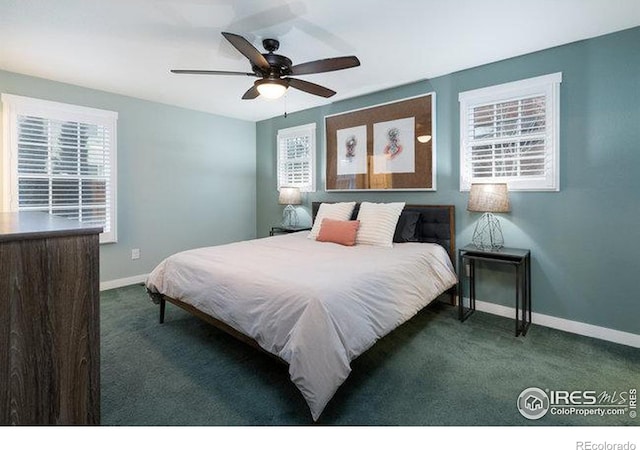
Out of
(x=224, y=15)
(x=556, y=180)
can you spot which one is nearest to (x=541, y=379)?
(x=556, y=180)

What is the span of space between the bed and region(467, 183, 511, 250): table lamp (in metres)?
0.42

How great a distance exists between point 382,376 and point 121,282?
3.65m

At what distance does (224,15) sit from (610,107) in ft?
10.2

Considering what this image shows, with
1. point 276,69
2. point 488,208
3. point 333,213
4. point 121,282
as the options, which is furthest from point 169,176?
point 488,208

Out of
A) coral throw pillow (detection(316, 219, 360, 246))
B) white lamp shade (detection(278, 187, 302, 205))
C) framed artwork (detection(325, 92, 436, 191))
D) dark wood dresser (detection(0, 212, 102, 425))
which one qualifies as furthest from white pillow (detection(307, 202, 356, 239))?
dark wood dresser (detection(0, 212, 102, 425))

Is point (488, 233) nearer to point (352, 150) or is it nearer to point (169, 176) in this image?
point (352, 150)

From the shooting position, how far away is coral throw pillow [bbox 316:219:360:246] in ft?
10.7

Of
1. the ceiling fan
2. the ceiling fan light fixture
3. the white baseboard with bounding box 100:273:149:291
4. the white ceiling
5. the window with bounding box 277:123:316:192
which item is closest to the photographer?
the white ceiling

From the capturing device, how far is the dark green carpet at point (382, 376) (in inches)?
67.4

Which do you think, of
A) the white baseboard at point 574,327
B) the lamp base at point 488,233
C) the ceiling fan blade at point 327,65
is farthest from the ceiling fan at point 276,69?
the white baseboard at point 574,327

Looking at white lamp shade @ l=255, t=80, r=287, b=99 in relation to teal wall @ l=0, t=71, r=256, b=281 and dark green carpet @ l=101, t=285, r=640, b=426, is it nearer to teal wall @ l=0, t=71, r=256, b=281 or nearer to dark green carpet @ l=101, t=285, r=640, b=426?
dark green carpet @ l=101, t=285, r=640, b=426

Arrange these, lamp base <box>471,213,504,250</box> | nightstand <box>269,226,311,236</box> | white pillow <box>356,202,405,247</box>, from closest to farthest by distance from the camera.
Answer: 1. lamp base <box>471,213,504,250</box>
2. white pillow <box>356,202,405,247</box>
3. nightstand <box>269,226,311,236</box>

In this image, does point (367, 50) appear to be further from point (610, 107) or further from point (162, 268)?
point (162, 268)

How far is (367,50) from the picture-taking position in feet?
9.30
